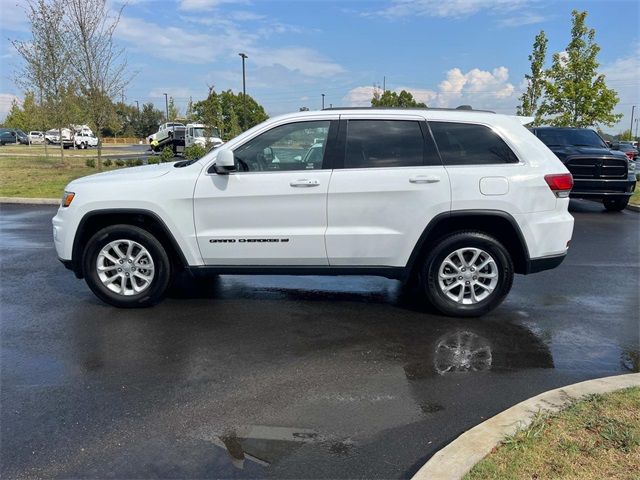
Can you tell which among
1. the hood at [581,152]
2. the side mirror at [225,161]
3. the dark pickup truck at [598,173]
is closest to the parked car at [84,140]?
the hood at [581,152]

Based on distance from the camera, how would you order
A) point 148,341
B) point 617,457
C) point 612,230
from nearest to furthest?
→ 1. point 617,457
2. point 148,341
3. point 612,230

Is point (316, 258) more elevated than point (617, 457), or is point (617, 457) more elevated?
point (316, 258)

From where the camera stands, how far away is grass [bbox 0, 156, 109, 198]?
48.4 ft

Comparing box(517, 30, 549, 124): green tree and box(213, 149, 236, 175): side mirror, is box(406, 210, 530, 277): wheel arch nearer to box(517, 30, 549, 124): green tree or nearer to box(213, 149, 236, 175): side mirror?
box(213, 149, 236, 175): side mirror

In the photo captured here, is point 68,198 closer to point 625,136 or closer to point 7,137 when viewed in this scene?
point 7,137

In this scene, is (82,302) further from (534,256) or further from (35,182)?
(35,182)

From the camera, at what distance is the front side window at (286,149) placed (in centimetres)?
516

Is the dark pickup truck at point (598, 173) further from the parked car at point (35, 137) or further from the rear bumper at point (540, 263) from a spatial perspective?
the parked car at point (35, 137)

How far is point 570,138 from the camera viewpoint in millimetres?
13492

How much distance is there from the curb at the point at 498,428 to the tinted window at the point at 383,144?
2417 millimetres

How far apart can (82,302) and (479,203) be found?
4.22 m

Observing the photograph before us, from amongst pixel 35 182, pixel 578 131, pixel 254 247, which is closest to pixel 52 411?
pixel 254 247

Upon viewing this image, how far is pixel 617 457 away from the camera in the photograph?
280cm

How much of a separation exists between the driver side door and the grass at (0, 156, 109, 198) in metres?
10.6
